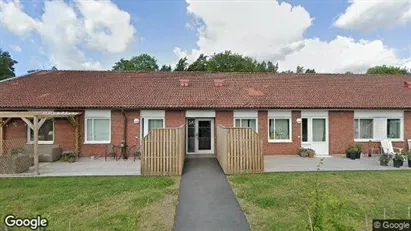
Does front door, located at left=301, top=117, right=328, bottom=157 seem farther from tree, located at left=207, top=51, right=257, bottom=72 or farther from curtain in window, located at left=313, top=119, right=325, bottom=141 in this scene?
tree, located at left=207, top=51, right=257, bottom=72

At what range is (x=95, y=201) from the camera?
25.3ft

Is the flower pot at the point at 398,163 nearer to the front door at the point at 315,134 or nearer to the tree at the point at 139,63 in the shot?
the front door at the point at 315,134

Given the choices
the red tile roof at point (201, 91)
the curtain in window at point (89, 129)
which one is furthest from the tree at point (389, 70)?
the curtain in window at point (89, 129)

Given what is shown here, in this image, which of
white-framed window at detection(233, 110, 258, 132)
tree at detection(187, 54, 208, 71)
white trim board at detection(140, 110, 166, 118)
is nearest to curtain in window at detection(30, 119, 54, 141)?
white trim board at detection(140, 110, 166, 118)

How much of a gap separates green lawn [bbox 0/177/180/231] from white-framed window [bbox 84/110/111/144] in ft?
16.4

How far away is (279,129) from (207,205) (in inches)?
388

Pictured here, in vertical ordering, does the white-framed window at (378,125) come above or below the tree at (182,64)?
below

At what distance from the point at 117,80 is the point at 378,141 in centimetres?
1797

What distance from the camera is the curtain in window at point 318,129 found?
16125mm

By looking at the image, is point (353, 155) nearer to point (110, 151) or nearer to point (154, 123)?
point (154, 123)

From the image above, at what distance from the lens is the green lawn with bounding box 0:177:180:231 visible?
6.23 metres

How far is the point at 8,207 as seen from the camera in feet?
23.3

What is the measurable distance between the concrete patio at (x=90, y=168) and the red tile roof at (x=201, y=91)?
3.32 meters

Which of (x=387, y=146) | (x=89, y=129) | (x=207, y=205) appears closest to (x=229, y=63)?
(x=387, y=146)
